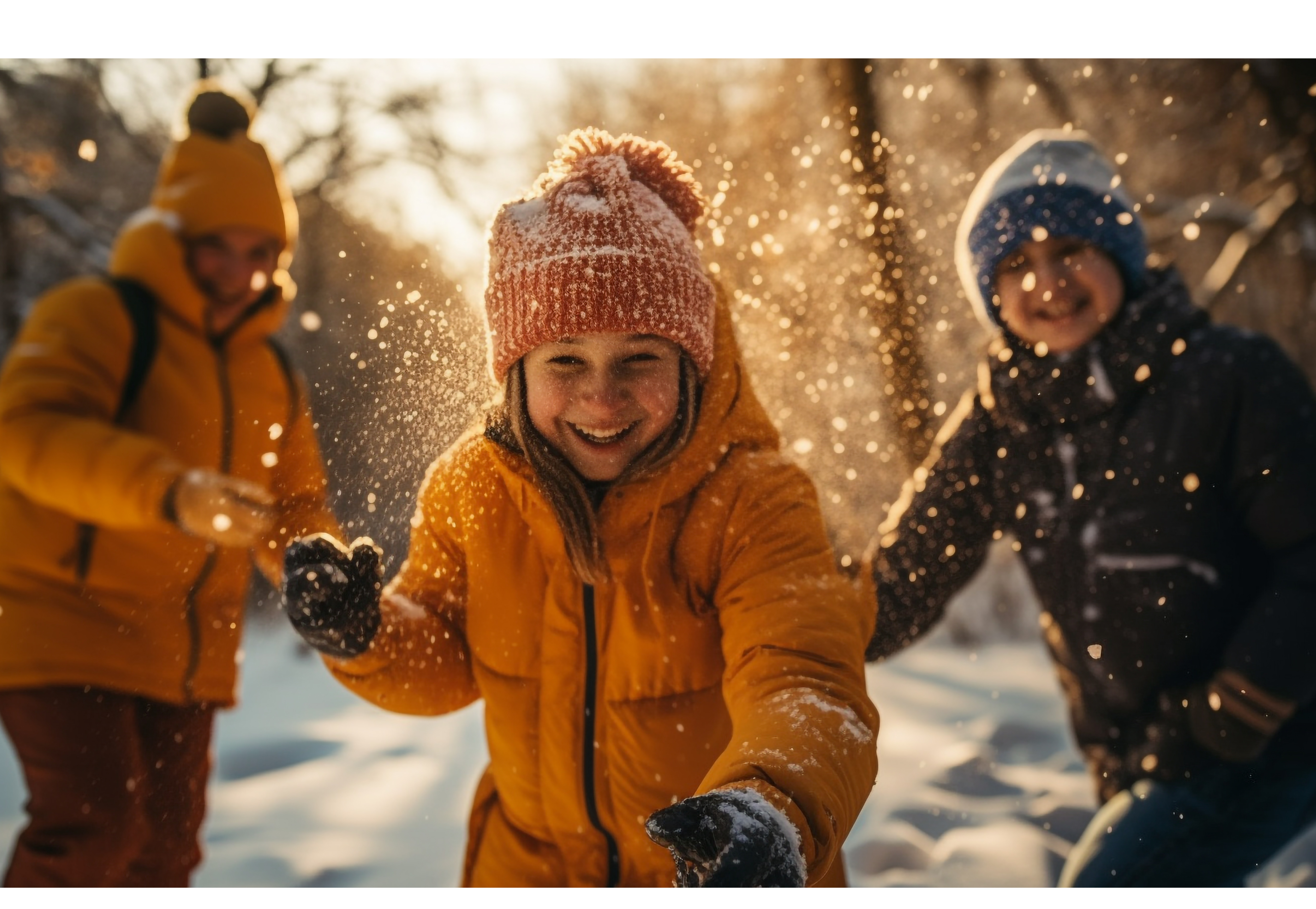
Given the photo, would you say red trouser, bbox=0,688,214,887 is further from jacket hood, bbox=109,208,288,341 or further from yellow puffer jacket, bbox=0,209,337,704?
jacket hood, bbox=109,208,288,341

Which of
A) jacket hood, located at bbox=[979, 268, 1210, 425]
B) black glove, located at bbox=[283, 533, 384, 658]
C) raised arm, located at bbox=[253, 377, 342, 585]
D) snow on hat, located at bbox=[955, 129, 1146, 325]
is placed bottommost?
black glove, located at bbox=[283, 533, 384, 658]

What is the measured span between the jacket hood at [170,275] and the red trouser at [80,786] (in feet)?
2.50

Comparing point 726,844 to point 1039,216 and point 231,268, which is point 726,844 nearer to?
point 1039,216

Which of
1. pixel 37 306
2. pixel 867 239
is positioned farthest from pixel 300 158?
pixel 867 239

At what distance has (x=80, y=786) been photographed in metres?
1.52

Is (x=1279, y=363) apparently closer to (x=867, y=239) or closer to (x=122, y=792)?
(x=867, y=239)

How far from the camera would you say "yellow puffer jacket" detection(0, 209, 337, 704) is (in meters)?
1.51

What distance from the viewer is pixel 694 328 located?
964 millimetres

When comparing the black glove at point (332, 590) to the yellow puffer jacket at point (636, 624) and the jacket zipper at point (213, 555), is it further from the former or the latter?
the jacket zipper at point (213, 555)

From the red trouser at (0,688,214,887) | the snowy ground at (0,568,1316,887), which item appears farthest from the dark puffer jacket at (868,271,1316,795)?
the red trouser at (0,688,214,887)

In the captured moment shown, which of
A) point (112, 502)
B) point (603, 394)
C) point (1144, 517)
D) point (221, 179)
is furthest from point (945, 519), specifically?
point (221, 179)

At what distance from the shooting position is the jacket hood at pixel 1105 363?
4.79 feet

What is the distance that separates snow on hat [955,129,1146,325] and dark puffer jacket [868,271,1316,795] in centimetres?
11

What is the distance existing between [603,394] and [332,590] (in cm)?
38
